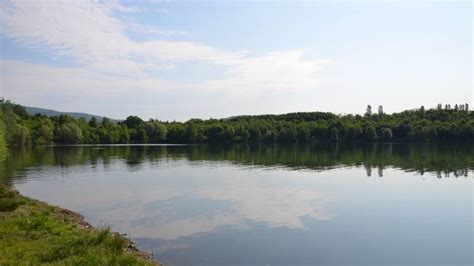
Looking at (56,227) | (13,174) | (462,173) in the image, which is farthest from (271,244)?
(13,174)

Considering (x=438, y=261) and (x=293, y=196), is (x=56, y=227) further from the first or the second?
(x=293, y=196)

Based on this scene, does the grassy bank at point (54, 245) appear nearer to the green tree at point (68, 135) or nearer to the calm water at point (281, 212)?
the calm water at point (281, 212)

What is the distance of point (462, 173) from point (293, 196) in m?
29.3

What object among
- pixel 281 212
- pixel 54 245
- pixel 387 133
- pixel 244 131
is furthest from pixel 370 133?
pixel 54 245

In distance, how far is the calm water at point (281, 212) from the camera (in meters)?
21.9

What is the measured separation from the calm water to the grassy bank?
11.9ft

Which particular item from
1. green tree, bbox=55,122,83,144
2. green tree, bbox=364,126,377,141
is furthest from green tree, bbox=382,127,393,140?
green tree, bbox=55,122,83,144

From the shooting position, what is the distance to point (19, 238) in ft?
59.1

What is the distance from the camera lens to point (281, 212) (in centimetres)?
3188

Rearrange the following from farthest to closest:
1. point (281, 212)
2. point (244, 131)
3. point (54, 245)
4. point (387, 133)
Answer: point (244, 131), point (387, 133), point (281, 212), point (54, 245)

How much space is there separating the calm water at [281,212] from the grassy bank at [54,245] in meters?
3.61

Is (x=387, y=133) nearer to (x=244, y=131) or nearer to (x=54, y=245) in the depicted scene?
(x=244, y=131)

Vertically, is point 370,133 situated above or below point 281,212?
above

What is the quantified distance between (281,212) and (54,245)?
18271 mm
